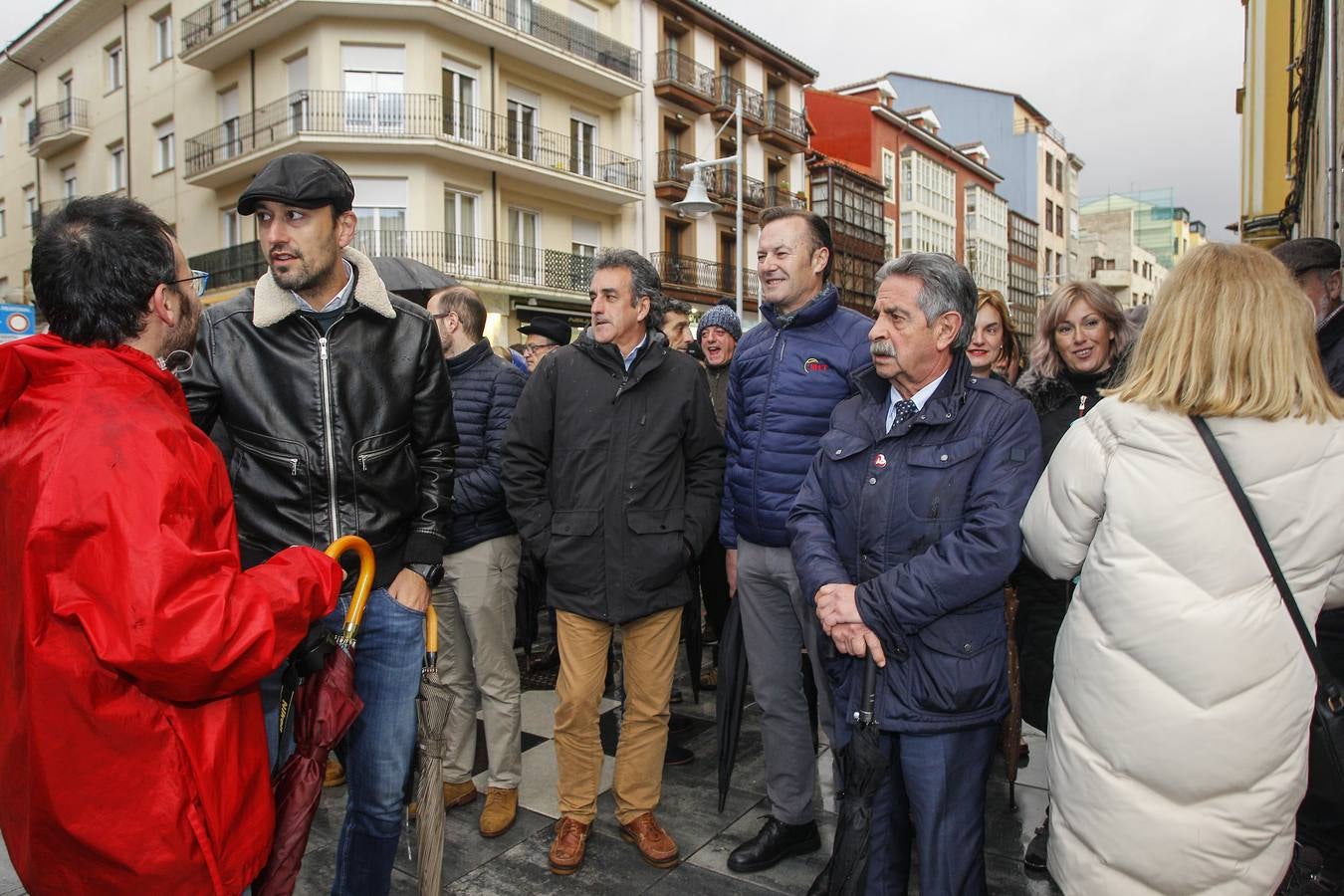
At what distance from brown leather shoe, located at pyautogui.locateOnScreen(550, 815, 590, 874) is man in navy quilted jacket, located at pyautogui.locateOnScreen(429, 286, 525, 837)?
35cm

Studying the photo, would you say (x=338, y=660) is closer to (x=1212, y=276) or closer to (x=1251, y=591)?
(x=1251, y=591)

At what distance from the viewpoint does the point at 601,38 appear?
2400 centimetres

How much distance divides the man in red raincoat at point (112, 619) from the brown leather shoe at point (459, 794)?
1.80 metres

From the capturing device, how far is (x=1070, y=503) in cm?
199

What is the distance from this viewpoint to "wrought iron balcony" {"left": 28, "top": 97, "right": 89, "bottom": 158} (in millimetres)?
25422

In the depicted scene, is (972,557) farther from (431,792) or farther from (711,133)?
(711,133)

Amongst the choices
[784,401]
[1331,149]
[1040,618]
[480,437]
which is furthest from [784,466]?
[1331,149]

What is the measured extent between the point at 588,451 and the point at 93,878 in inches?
77.4

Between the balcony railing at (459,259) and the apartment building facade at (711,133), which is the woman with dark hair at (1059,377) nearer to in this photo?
the balcony railing at (459,259)

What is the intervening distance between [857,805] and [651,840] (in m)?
1.15

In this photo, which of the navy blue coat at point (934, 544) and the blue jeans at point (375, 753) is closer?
the navy blue coat at point (934, 544)

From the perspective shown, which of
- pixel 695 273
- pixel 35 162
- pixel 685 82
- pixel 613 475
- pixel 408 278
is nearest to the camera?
pixel 613 475

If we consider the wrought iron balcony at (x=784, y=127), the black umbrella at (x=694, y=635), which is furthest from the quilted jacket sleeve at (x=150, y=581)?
the wrought iron balcony at (x=784, y=127)

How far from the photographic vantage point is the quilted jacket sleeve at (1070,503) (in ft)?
6.40
